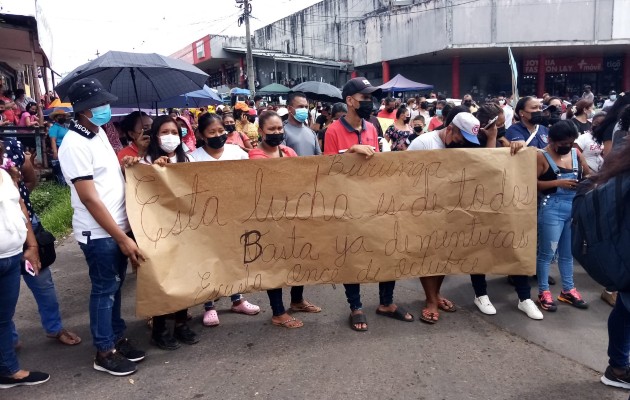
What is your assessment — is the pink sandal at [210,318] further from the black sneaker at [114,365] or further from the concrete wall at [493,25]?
the concrete wall at [493,25]

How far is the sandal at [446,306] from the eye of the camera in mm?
4430

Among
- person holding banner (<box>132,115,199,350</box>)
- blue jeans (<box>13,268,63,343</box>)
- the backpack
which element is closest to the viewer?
the backpack

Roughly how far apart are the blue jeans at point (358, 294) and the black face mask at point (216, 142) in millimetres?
1486

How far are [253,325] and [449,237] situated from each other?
1.73m

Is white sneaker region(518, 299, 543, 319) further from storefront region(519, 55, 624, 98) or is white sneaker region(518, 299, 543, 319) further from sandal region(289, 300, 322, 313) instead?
storefront region(519, 55, 624, 98)

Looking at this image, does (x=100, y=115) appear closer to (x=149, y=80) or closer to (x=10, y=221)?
(x=10, y=221)

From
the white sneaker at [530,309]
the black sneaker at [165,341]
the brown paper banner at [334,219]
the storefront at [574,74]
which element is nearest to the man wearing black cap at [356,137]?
the brown paper banner at [334,219]

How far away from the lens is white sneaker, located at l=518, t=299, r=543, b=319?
425 cm

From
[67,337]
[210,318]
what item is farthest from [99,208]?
[210,318]

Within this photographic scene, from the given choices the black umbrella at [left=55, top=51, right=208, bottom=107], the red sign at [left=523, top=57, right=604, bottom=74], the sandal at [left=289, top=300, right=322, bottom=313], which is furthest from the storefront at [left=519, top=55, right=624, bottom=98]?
the sandal at [left=289, top=300, right=322, bottom=313]

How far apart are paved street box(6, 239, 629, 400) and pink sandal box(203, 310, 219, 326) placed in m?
0.06

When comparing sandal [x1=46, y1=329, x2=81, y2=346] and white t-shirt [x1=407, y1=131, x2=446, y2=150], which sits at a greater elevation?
white t-shirt [x1=407, y1=131, x2=446, y2=150]

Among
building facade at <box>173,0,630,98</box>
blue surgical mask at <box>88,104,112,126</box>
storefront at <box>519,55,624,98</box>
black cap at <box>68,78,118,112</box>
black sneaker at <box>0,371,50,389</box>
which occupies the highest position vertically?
building facade at <box>173,0,630,98</box>

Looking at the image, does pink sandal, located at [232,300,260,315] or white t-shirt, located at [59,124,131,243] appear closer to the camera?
white t-shirt, located at [59,124,131,243]
